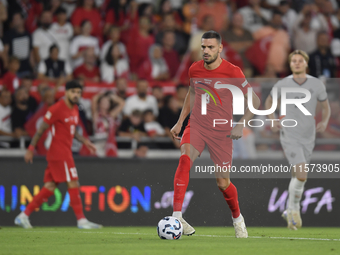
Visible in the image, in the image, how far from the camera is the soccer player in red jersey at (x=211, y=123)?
20.9ft

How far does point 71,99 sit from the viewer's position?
888cm

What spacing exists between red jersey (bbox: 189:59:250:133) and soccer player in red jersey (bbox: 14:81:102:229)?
2.71m

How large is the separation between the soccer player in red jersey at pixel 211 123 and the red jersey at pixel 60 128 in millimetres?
2710

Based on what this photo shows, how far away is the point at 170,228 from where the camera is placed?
6.18 m

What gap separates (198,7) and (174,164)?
17.5 feet

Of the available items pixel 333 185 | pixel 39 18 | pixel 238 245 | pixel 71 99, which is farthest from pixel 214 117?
pixel 39 18

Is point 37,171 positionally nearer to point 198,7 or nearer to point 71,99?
point 71,99

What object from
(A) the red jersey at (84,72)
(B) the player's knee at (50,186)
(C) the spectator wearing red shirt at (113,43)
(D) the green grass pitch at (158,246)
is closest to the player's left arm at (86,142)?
(B) the player's knee at (50,186)

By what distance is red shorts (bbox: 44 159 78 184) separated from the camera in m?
8.77

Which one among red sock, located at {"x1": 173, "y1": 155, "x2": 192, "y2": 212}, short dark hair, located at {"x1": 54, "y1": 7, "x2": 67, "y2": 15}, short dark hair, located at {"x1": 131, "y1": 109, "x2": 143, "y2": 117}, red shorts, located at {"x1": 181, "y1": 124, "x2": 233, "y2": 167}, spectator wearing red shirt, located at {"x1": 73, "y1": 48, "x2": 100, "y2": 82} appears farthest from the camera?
short dark hair, located at {"x1": 54, "y1": 7, "x2": 67, "y2": 15}

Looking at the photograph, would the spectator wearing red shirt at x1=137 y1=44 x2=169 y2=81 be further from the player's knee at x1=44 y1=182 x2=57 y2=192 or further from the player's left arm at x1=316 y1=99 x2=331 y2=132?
the player's left arm at x1=316 y1=99 x2=331 y2=132

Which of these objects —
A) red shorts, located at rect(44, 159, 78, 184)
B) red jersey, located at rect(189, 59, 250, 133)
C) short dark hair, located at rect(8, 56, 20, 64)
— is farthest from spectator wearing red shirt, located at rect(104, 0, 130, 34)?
red jersey, located at rect(189, 59, 250, 133)

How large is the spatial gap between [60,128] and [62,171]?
0.65 metres

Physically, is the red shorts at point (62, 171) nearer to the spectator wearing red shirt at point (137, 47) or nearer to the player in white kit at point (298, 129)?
the player in white kit at point (298, 129)
